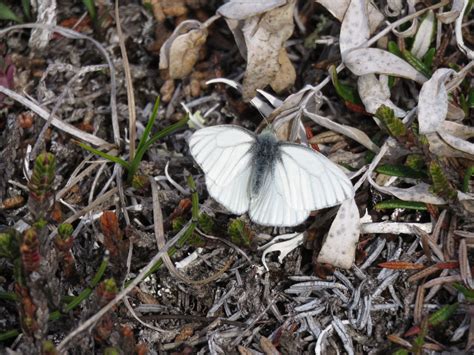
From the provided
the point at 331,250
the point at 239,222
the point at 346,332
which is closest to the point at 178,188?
the point at 239,222

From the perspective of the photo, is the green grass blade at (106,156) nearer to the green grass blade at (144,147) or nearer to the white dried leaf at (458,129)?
the green grass blade at (144,147)

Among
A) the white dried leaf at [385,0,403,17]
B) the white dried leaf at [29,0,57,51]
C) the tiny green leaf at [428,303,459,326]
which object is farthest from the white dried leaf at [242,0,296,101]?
the tiny green leaf at [428,303,459,326]

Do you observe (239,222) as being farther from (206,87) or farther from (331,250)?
(206,87)

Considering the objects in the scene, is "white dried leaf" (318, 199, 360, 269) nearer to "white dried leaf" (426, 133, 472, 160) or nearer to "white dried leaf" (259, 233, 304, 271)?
"white dried leaf" (259, 233, 304, 271)

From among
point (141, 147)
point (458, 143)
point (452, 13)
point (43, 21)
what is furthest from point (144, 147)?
point (452, 13)

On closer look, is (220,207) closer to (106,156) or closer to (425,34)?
(106,156)

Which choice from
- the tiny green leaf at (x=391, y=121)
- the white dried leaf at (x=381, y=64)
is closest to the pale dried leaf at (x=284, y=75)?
the white dried leaf at (x=381, y=64)
